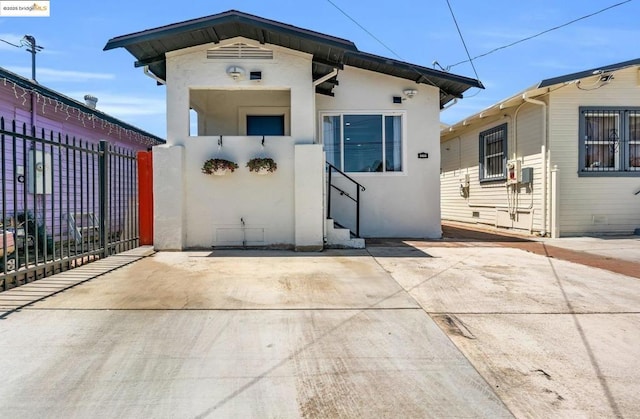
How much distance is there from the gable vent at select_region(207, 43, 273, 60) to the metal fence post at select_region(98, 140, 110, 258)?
270 centimetres

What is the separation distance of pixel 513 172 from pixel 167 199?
8.98 metres

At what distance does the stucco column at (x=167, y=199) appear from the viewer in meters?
7.68

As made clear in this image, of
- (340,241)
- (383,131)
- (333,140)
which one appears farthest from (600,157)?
(340,241)

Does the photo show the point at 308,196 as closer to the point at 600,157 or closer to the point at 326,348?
the point at 326,348

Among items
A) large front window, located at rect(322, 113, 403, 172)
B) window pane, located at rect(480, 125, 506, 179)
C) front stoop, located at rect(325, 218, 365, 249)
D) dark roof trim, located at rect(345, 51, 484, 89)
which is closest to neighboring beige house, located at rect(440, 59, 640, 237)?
window pane, located at rect(480, 125, 506, 179)

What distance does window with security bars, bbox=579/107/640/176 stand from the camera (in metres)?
10.1

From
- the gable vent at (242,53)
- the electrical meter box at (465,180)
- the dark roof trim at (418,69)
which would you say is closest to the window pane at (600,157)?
the dark roof trim at (418,69)

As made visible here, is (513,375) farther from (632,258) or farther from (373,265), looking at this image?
(632,258)

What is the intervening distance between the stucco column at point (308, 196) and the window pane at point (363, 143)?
2.41m

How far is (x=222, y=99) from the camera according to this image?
10.4 metres

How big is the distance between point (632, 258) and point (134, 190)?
9.16 m

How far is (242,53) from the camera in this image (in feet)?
26.1

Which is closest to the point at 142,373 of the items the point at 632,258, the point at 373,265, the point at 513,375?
the point at 513,375

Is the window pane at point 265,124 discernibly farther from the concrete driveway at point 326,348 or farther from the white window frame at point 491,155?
the white window frame at point 491,155
